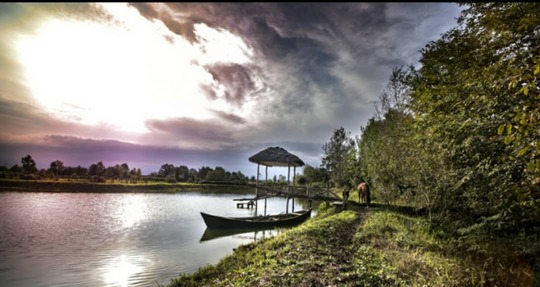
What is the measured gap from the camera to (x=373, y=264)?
267 inches

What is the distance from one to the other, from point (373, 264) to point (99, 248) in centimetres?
1208

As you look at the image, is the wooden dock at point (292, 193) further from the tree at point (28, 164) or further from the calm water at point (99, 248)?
the tree at point (28, 164)

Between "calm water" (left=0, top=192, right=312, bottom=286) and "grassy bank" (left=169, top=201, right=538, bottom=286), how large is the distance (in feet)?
8.62

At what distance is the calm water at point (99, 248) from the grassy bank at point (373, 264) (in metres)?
2.63

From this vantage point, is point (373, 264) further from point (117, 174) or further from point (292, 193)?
point (117, 174)

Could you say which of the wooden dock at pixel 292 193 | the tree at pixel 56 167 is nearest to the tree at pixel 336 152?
the wooden dock at pixel 292 193

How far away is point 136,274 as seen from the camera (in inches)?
357

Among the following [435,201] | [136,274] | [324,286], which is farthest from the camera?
[435,201]

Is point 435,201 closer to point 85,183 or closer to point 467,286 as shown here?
point 467,286

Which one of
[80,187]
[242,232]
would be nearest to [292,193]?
[242,232]

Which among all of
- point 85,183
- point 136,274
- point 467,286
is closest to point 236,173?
point 85,183

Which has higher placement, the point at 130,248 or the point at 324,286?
the point at 324,286

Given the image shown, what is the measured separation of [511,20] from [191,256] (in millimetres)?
12600

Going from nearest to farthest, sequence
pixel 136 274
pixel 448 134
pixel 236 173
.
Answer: pixel 448 134, pixel 136 274, pixel 236 173
